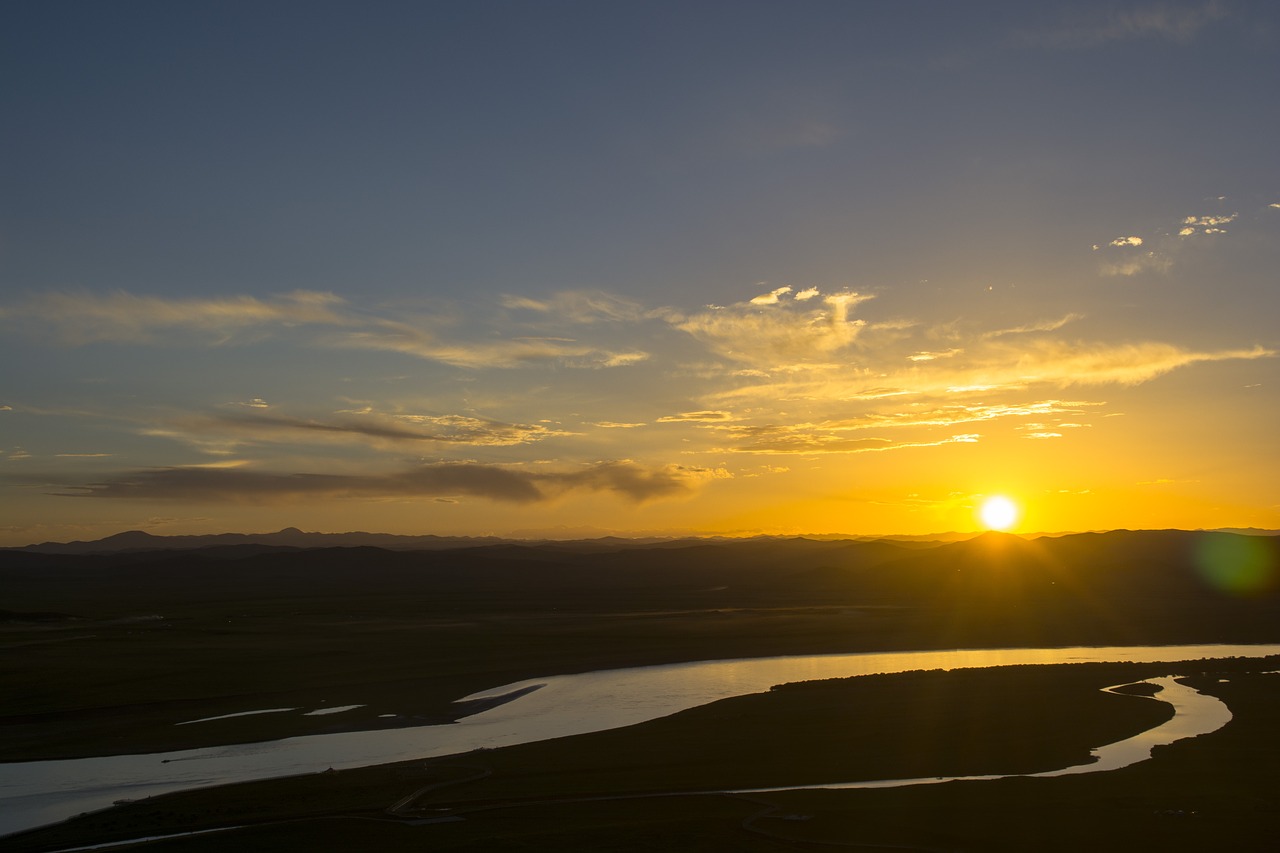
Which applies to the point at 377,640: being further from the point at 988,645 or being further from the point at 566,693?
the point at 988,645

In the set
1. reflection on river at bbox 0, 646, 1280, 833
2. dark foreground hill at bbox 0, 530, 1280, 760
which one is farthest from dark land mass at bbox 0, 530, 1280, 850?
reflection on river at bbox 0, 646, 1280, 833

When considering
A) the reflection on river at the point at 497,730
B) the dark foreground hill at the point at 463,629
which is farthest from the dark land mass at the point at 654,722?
the reflection on river at the point at 497,730

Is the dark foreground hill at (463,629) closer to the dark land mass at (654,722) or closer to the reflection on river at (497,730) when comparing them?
the dark land mass at (654,722)

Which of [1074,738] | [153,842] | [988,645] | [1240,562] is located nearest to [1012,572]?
[1240,562]

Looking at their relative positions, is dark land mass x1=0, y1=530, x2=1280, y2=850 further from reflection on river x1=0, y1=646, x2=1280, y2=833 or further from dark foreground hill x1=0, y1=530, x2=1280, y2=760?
reflection on river x1=0, y1=646, x2=1280, y2=833

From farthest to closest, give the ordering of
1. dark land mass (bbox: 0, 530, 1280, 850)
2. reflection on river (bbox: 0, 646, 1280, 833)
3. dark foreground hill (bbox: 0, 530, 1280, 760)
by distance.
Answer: dark foreground hill (bbox: 0, 530, 1280, 760), reflection on river (bbox: 0, 646, 1280, 833), dark land mass (bbox: 0, 530, 1280, 850)

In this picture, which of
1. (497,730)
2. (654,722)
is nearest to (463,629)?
(497,730)
